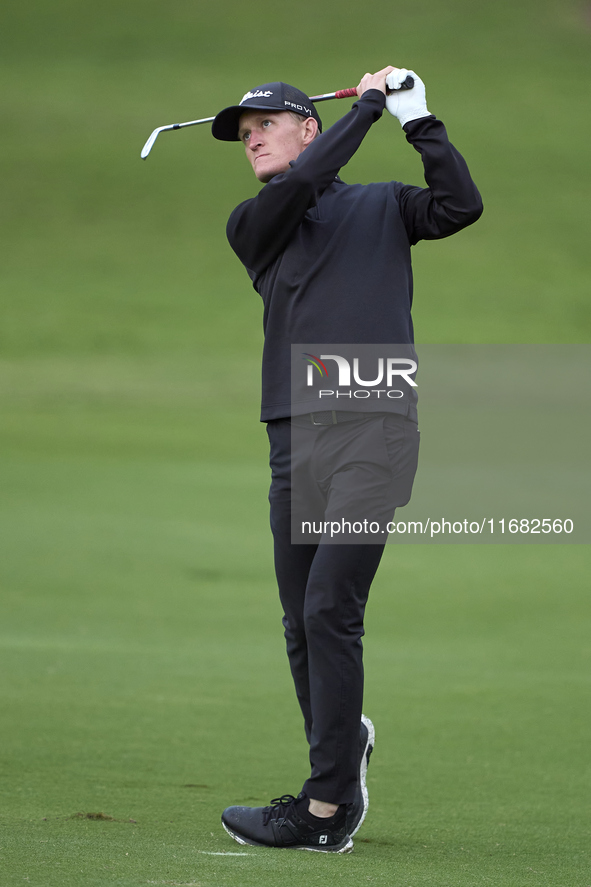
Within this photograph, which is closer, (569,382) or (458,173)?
(458,173)

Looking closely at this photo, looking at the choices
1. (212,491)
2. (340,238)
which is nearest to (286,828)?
(340,238)

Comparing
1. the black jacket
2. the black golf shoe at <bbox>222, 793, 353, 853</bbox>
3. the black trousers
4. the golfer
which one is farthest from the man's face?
the black golf shoe at <bbox>222, 793, 353, 853</bbox>

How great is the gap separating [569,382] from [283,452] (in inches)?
382

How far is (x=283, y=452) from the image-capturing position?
5.99ft

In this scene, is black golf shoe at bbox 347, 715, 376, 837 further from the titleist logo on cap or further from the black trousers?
the titleist logo on cap

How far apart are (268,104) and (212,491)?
4.77 m

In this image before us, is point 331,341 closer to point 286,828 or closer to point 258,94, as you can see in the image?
point 258,94

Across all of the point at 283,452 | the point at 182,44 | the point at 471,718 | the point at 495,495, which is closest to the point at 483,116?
the point at 182,44

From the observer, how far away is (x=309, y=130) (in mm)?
1953

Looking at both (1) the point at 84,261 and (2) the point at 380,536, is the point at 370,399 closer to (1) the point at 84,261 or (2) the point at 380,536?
(2) the point at 380,536

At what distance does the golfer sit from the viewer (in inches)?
67.9

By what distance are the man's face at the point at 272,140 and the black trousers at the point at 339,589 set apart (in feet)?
1.51

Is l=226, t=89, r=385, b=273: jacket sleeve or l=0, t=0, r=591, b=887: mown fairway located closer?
l=226, t=89, r=385, b=273: jacket sleeve

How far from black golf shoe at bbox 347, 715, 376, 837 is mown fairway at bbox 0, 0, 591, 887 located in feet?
0.19
